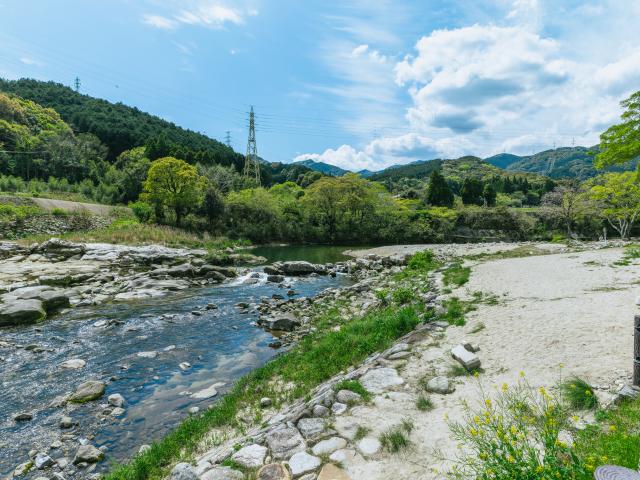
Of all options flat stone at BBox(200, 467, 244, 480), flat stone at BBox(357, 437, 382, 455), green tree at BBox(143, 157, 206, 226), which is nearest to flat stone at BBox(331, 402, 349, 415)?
flat stone at BBox(357, 437, 382, 455)

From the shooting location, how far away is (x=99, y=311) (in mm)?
13414

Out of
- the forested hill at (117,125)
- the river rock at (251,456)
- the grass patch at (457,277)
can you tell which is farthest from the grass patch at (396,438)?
the forested hill at (117,125)

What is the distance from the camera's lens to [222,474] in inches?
159

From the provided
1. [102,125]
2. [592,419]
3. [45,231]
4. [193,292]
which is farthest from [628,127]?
[102,125]

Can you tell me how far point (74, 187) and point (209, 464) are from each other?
185 feet

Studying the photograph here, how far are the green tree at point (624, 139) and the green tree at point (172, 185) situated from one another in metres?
35.5

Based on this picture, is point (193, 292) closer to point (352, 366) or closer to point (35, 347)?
point (35, 347)

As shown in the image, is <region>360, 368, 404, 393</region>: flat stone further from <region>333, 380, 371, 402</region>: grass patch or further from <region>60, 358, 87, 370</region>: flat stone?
<region>60, 358, 87, 370</region>: flat stone

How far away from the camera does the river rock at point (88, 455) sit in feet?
17.6

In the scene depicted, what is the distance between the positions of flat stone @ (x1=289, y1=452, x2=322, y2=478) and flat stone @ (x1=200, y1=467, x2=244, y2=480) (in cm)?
61

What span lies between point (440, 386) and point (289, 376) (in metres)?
3.43

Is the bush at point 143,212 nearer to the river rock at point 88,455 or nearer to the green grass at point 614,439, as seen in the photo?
the river rock at point 88,455

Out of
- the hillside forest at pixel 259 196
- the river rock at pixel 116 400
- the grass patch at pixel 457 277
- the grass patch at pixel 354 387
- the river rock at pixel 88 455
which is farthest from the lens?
the hillside forest at pixel 259 196

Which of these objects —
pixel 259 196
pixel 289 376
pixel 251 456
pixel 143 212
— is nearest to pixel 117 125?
pixel 143 212
